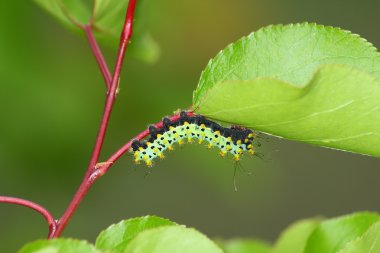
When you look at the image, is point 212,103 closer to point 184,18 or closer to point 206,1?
point 184,18

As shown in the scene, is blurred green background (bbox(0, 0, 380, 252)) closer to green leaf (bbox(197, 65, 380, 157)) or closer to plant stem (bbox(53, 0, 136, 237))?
plant stem (bbox(53, 0, 136, 237))

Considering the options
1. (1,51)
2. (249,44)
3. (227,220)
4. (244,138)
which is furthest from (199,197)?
(249,44)

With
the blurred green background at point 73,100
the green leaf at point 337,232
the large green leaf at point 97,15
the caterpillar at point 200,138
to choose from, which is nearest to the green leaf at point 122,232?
the green leaf at point 337,232

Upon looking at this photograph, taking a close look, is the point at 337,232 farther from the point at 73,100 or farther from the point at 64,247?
the point at 73,100

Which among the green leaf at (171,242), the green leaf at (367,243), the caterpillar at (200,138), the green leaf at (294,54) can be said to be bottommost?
the green leaf at (367,243)

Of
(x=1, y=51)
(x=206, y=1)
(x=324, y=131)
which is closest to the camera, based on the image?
(x=324, y=131)

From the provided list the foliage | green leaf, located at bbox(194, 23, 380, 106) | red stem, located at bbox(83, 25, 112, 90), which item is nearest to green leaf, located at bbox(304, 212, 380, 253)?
the foliage

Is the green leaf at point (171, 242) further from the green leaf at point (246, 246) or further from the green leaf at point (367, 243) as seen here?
the green leaf at point (246, 246)
